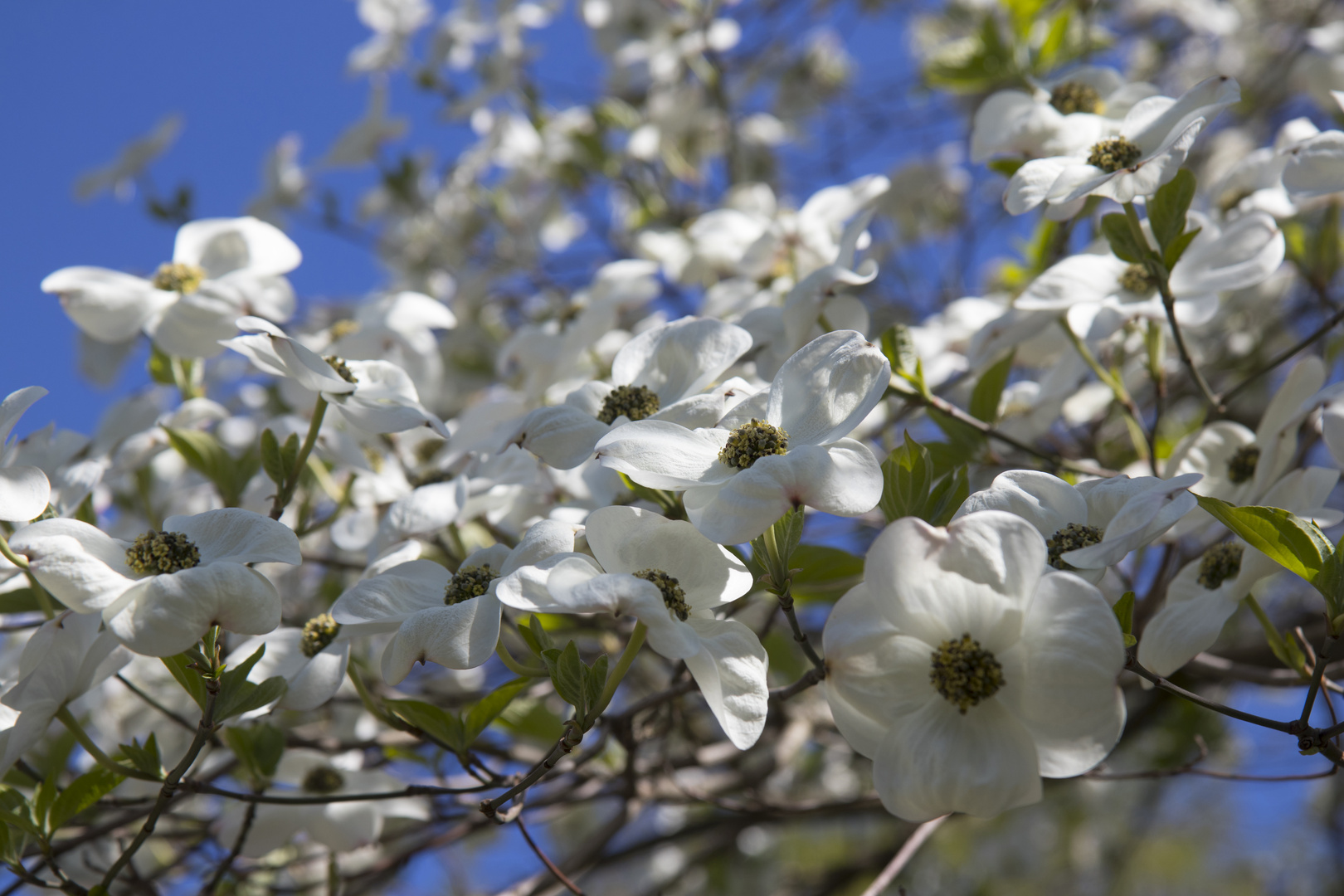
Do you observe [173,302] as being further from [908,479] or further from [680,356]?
[908,479]

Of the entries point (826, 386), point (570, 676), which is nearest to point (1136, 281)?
point (826, 386)

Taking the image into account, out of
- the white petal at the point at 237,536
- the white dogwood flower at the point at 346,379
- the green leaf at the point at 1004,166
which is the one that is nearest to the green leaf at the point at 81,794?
the white petal at the point at 237,536

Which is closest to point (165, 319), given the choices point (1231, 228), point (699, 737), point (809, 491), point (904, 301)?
point (809, 491)

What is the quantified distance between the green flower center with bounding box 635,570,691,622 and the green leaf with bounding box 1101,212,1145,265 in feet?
1.63

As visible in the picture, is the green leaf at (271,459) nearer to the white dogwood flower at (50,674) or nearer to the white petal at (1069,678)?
the white dogwood flower at (50,674)

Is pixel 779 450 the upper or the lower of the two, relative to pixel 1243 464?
upper

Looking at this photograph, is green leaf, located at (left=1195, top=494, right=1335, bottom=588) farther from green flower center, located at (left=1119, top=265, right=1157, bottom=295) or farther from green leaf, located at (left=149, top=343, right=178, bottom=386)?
green leaf, located at (left=149, top=343, right=178, bottom=386)

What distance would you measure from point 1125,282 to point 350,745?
3.03 feet

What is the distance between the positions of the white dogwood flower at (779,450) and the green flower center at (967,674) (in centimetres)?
11

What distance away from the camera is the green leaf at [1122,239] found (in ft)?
2.71

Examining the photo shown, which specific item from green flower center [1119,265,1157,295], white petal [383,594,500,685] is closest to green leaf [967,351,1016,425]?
green flower center [1119,265,1157,295]

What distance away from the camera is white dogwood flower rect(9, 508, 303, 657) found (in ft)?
2.04

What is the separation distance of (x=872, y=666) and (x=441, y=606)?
324 mm

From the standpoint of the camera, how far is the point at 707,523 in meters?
0.61
